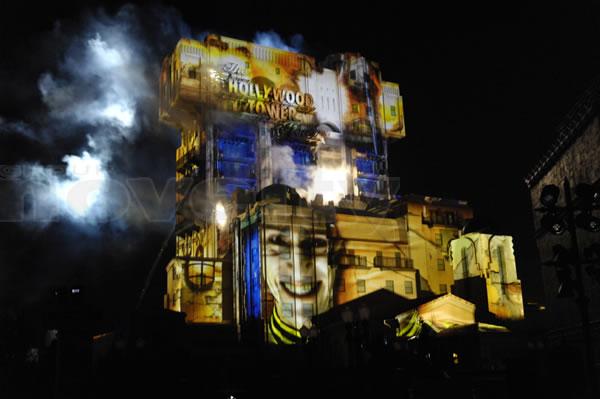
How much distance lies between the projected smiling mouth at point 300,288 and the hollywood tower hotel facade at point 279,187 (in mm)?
120

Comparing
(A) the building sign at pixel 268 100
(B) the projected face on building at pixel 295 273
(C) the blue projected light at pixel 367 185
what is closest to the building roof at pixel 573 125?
(B) the projected face on building at pixel 295 273

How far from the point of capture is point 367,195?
76562mm

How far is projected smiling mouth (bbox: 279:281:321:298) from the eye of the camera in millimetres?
47312

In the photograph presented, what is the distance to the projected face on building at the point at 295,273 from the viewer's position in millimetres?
46906

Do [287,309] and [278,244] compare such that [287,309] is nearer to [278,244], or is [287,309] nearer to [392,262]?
[278,244]

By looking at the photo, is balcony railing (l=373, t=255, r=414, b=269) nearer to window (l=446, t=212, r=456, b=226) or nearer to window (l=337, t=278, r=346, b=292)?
window (l=337, t=278, r=346, b=292)

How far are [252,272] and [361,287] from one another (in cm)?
1050

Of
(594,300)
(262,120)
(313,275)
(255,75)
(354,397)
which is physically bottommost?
(354,397)

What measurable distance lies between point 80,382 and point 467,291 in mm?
39435

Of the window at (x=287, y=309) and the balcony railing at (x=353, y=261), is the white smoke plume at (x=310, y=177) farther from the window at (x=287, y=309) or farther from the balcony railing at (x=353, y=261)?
the window at (x=287, y=309)

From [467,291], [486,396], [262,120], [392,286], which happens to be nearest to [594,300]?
[486,396]

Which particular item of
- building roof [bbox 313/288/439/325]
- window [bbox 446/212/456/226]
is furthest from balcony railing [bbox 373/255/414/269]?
window [bbox 446/212/456/226]

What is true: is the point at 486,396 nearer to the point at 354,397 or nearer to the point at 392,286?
the point at 354,397

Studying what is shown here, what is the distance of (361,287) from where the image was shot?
175 feet
